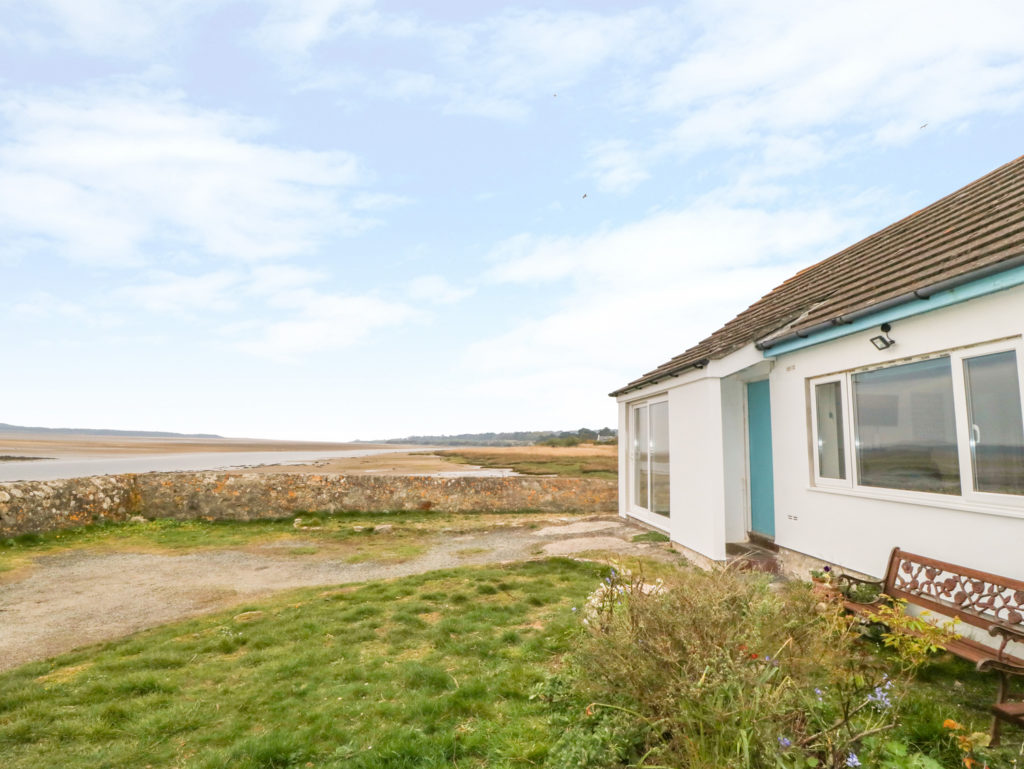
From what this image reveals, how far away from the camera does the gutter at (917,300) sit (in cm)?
407

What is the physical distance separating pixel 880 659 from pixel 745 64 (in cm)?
1056

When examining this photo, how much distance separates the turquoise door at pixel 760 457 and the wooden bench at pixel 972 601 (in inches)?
120

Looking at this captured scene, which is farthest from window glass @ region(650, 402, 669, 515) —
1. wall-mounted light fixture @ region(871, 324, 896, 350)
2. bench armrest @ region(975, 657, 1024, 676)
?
bench armrest @ region(975, 657, 1024, 676)

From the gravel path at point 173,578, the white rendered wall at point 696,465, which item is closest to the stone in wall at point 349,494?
the gravel path at point 173,578

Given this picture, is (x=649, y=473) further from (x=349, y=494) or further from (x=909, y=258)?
(x=349, y=494)

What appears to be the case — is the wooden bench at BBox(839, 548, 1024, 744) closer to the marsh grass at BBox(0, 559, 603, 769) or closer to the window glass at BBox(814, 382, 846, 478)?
the window glass at BBox(814, 382, 846, 478)

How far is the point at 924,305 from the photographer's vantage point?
192 inches

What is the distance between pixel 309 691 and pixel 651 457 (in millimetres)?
8508

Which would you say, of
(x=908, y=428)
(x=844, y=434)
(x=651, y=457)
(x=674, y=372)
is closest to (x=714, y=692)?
(x=908, y=428)

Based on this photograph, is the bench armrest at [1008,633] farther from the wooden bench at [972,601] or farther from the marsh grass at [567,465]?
the marsh grass at [567,465]

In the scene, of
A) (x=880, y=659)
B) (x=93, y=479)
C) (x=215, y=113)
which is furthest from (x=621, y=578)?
(x=215, y=113)

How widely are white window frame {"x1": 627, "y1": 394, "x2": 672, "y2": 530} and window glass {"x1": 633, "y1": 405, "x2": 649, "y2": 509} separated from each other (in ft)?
0.08

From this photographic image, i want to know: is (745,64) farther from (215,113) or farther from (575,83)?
(215,113)

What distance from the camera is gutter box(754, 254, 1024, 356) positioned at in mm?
4070
